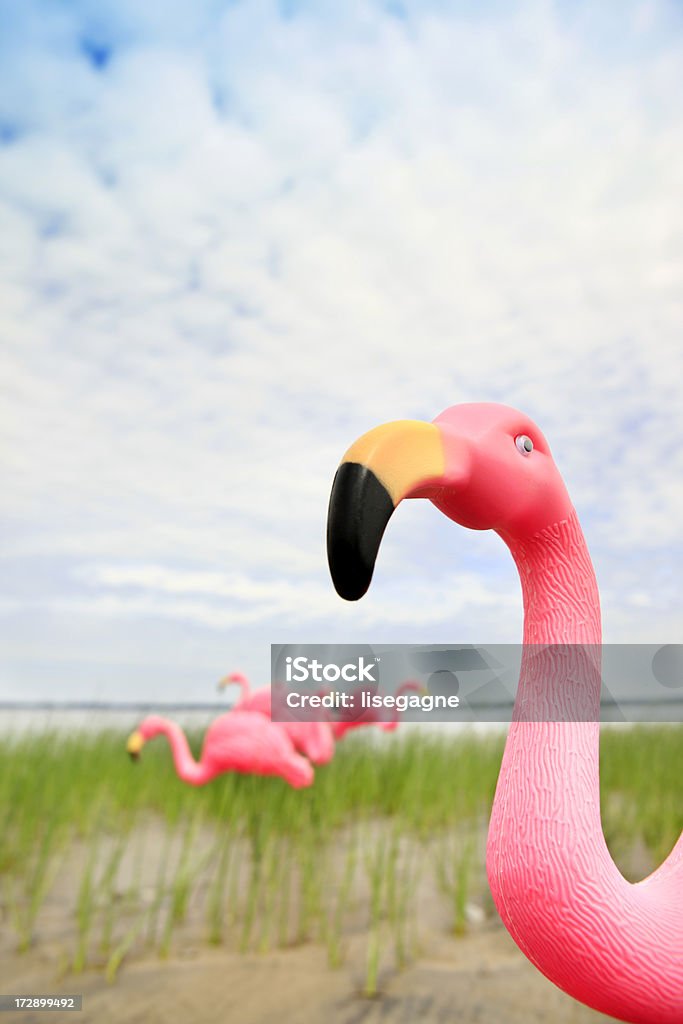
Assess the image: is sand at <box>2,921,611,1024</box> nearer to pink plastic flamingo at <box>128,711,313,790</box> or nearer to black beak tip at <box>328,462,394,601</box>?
pink plastic flamingo at <box>128,711,313,790</box>

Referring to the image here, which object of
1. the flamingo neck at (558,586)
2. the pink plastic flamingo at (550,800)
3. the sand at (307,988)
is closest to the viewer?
the pink plastic flamingo at (550,800)

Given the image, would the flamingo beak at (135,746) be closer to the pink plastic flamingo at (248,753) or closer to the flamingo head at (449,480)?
the pink plastic flamingo at (248,753)

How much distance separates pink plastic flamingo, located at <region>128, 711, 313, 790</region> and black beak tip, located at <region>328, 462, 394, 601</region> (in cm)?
254

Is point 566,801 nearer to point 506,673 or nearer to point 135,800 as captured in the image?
point 506,673

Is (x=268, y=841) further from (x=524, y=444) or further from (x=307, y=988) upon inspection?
(x=524, y=444)

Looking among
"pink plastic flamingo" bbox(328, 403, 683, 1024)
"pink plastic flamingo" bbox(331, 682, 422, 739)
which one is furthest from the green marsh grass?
"pink plastic flamingo" bbox(328, 403, 683, 1024)

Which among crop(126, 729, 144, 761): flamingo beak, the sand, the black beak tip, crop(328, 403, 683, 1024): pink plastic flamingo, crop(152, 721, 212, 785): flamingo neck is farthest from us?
crop(126, 729, 144, 761): flamingo beak

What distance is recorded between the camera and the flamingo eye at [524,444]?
3.41 feet

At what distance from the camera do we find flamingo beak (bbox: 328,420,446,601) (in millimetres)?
839

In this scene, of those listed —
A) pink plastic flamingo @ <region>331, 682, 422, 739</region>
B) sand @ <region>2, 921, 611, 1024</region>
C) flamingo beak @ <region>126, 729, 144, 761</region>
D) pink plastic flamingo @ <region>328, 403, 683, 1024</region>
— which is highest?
pink plastic flamingo @ <region>331, 682, 422, 739</region>

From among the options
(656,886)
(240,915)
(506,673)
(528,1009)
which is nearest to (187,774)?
(240,915)

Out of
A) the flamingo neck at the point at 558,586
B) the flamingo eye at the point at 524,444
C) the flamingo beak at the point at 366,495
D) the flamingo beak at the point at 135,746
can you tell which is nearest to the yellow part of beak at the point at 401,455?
the flamingo beak at the point at 366,495

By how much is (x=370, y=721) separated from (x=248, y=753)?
116 centimetres

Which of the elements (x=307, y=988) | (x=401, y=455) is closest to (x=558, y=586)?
(x=401, y=455)
